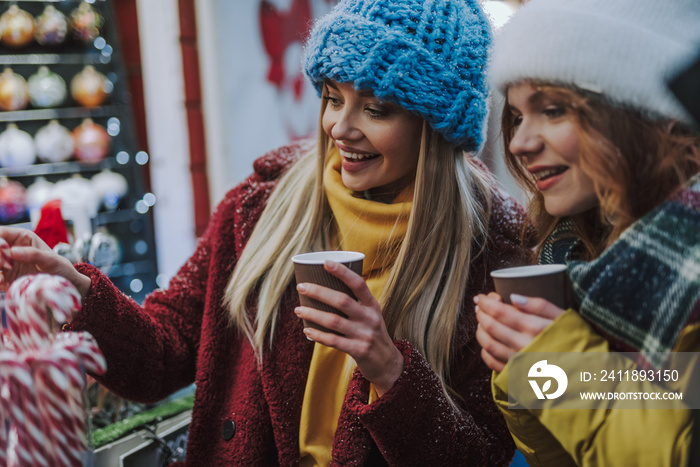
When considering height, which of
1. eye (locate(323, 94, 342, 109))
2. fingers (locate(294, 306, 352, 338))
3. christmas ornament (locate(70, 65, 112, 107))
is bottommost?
fingers (locate(294, 306, 352, 338))

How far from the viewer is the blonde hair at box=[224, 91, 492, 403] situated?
1.29 m

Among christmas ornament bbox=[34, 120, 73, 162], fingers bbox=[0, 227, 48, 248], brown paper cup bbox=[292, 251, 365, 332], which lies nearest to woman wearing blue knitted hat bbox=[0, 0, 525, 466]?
fingers bbox=[0, 227, 48, 248]

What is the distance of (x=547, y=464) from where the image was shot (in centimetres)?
95

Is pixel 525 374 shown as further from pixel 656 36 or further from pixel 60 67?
pixel 60 67

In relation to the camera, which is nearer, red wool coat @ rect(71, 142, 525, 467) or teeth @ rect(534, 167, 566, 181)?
Answer: teeth @ rect(534, 167, 566, 181)

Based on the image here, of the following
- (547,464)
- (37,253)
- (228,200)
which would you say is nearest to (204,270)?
(228,200)

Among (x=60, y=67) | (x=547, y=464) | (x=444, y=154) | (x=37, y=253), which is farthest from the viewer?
(x=60, y=67)

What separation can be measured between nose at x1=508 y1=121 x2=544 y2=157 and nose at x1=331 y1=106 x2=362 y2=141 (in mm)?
406

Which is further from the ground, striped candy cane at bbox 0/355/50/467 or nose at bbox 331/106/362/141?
nose at bbox 331/106/362/141

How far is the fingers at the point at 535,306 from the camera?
0.82 metres

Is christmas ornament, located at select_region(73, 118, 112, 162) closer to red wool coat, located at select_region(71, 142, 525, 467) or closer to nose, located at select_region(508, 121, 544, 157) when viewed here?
red wool coat, located at select_region(71, 142, 525, 467)

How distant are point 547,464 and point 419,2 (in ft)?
2.89

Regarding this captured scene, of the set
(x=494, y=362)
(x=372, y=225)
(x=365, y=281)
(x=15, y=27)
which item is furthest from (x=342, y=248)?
(x=15, y=27)

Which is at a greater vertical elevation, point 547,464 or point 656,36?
point 656,36
